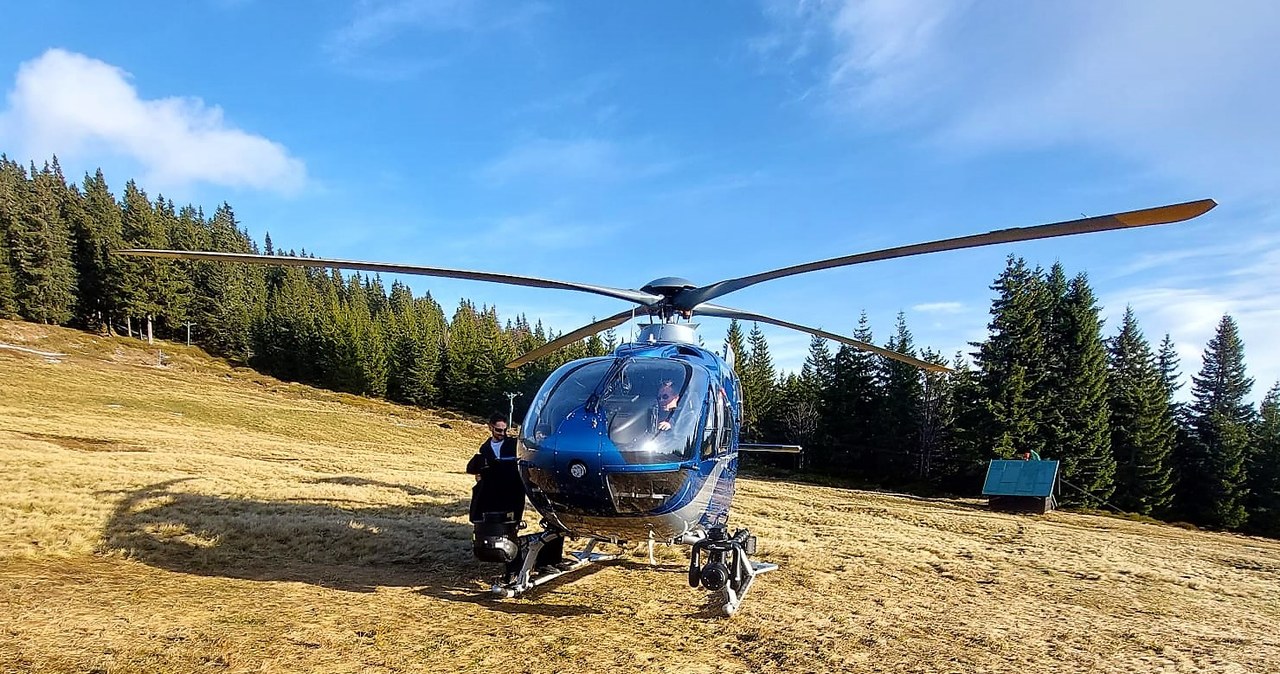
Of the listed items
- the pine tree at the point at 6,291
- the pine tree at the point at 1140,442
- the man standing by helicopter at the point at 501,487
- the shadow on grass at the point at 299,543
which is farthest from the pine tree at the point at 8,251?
the pine tree at the point at 1140,442

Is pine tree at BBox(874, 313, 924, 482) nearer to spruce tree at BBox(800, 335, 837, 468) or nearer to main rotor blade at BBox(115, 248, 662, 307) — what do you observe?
spruce tree at BBox(800, 335, 837, 468)

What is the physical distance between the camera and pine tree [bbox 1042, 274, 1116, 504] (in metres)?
36.8

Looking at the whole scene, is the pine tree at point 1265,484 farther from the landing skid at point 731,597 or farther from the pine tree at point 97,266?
the pine tree at point 97,266

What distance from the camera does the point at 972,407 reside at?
3972 cm

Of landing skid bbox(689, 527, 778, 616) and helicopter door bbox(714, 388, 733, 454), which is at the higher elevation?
helicopter door bbox(714, 388, 733, 454)

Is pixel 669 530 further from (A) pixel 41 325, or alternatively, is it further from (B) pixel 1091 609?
(A) pixel 41 325

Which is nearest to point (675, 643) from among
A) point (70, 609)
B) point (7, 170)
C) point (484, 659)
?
point (484, 659)

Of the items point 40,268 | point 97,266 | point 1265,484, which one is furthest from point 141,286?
point 1265,484

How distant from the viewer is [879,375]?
162ft

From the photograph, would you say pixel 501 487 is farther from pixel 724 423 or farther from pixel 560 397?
pixel 724 423

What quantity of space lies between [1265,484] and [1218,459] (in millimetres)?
3682

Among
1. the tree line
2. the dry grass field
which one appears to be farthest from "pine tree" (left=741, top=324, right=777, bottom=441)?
the dry grass field

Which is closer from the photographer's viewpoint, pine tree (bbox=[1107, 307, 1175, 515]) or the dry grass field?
the dry grass field

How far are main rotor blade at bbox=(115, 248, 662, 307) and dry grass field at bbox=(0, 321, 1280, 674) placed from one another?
358 cm
